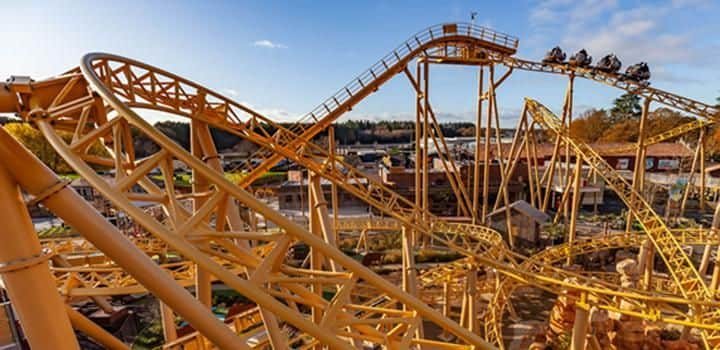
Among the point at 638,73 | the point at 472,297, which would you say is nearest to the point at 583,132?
the point at 638,73

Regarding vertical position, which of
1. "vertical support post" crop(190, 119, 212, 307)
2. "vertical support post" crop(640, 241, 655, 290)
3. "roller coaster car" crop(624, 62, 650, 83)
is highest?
"roller coaster car" crop(624, 62, 650, 83)

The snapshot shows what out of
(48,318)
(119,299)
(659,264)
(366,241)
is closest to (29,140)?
(119,299)

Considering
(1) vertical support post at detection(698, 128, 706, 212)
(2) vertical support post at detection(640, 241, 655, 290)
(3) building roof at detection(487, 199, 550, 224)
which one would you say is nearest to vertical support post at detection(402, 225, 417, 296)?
(2) vertical support post at detection(640, 241, 655, 290)

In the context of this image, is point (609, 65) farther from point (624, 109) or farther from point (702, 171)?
point (624, 109)

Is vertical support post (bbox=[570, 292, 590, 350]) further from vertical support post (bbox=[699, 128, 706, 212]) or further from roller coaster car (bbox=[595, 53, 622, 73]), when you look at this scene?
vertical support post (bbox=[699, 128, 706, 212])

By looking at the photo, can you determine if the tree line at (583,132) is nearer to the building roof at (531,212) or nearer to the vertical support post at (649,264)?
the building roof at (531,212)

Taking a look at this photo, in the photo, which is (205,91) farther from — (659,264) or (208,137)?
(659,264)
